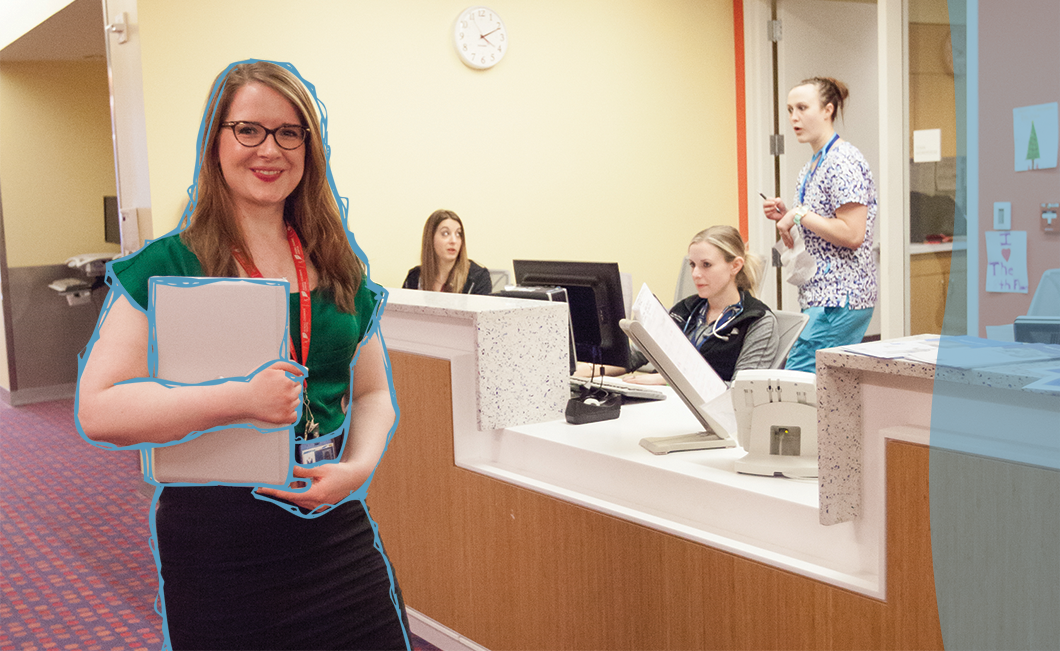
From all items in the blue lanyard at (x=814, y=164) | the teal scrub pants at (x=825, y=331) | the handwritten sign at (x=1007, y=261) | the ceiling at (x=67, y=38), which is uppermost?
the ceiling at (x=67, y=38)

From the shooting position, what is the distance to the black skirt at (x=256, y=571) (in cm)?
88

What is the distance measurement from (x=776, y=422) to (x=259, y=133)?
141cm

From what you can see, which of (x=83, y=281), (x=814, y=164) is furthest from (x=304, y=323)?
(x=83, y=281)

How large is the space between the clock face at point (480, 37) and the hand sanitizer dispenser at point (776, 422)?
138 inches

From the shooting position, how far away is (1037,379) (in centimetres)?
79

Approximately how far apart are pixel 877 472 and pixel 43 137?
753 cm

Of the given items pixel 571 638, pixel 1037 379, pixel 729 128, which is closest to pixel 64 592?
pixel 571 638

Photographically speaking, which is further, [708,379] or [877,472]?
[708,379]

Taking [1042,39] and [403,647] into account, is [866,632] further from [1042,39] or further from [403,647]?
[1042,39]

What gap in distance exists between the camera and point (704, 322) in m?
3.19

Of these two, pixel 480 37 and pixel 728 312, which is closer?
pixel 728 312

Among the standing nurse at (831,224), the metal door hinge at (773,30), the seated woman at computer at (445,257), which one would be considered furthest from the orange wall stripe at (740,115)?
the standing nurse at (831,224)

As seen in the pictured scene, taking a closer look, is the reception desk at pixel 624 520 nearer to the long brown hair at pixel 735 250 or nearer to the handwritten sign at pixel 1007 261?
the long brown hair at pixel 735 250

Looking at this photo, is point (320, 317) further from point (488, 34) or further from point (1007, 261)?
point (488, 34)
